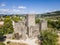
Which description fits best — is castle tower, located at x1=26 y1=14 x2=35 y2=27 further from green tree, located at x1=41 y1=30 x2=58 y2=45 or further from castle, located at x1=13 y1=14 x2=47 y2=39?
green tree, located at x1=41 y1=30 x2=58 y2=45

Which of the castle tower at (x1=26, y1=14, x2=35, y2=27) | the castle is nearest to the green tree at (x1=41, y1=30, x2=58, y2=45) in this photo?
the castle

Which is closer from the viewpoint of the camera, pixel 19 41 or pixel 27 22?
pixel 19 41

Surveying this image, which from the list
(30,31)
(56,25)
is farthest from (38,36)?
(56,25)

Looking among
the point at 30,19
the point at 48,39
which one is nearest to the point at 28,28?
the point at 30,19

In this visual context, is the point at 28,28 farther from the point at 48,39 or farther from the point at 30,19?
the point at 48,39

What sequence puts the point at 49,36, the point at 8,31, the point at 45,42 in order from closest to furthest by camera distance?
the point at 45,42 < the point at 49,36 < the point at 8,31

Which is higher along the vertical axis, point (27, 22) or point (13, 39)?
point (27, 22)

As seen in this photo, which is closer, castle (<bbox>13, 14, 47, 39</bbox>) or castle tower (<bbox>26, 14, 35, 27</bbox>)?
castle (<bbox>13, 14, 47, 39</bbox>)

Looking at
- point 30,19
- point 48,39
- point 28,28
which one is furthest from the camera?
point 30,19

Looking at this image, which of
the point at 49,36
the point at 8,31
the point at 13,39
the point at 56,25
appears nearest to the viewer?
the point at 49,36

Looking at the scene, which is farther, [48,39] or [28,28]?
[28,28]

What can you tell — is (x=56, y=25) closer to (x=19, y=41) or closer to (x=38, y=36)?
(x=38, y=36)
